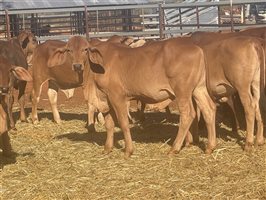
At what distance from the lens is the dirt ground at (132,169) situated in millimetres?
6214

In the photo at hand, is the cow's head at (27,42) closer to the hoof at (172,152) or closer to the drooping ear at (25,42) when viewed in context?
the drooping ear at (25,42)

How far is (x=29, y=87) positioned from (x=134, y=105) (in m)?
2.66

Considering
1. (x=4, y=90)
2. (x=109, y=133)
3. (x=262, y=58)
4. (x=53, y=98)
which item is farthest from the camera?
(x=53, y=98)

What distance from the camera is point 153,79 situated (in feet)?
25.3

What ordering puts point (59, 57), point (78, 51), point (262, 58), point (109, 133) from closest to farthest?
point (262, 58), point (78, 51), point (109, 133), point (59, 57)

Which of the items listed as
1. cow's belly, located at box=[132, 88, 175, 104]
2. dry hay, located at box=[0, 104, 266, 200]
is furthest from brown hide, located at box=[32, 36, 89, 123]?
cow's belly, located at box=[132, 88, 175, 104]

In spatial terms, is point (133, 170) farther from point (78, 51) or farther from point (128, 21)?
point (128, 21)

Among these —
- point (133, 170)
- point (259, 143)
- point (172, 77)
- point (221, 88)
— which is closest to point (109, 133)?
point (133, 170)

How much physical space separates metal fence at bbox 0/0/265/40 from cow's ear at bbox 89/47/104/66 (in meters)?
8.16

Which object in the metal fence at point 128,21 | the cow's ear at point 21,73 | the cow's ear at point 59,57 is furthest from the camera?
the metal fence at point 128,21

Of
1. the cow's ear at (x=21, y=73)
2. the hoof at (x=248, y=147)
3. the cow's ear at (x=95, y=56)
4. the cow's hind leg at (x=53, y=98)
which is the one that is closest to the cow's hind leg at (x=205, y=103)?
the hoof at (x=248, y=147)

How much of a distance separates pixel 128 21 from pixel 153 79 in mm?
16113

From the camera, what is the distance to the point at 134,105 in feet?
41.7

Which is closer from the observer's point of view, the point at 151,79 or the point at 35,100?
the point at 151,79
